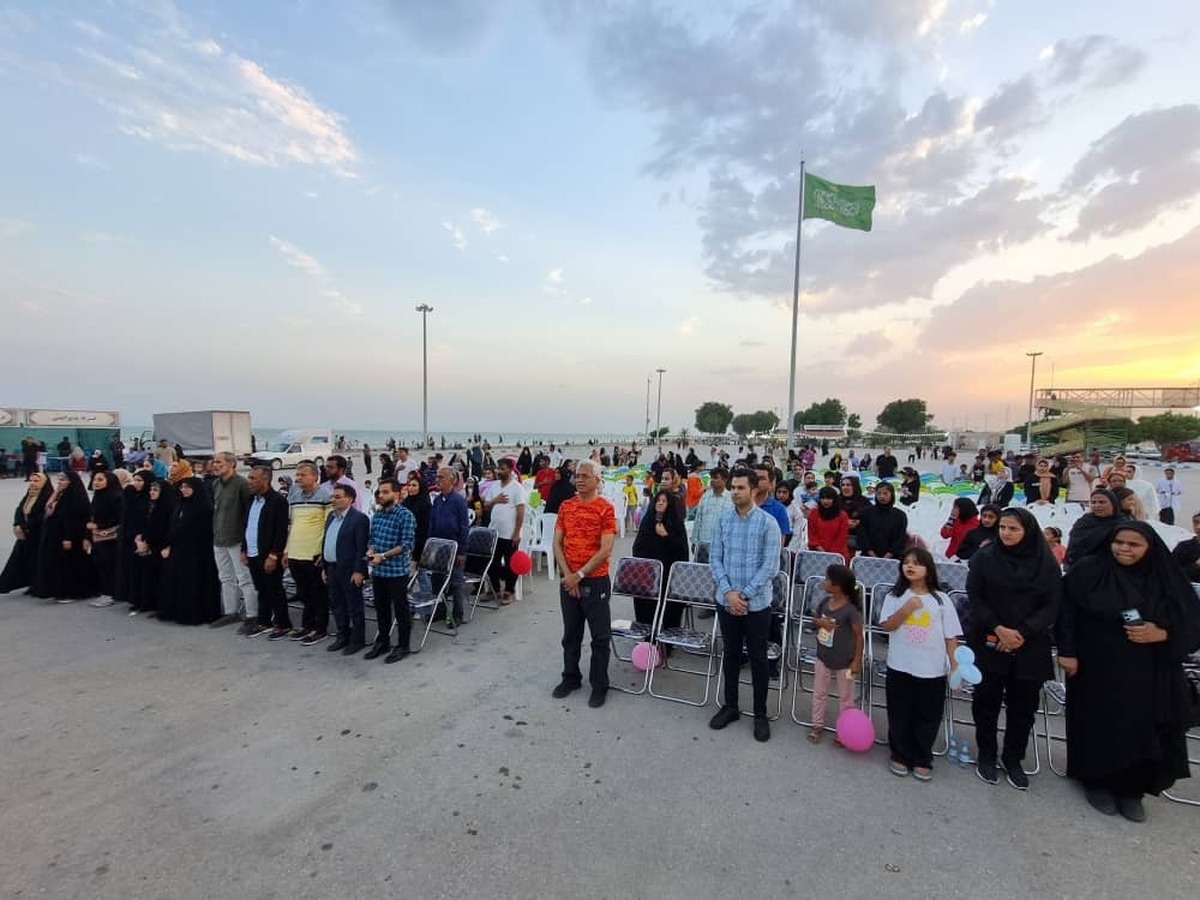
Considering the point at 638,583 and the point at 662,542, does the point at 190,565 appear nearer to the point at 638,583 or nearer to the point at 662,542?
the point at 638,583

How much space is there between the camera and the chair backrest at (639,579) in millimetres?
4812

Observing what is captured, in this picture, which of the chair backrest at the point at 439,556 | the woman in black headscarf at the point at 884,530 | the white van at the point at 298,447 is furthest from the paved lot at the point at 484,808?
the white van at the point at 298,447

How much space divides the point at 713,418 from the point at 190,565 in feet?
346

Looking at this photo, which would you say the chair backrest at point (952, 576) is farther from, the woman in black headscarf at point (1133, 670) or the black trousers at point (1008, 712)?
the woman in black headscarf at point (1133, 670)

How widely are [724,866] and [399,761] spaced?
2.02 m

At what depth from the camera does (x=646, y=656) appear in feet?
14.9

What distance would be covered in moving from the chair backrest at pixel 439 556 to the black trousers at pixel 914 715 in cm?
395

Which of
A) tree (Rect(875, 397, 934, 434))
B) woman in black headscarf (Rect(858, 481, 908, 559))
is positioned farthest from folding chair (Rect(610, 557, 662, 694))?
tree (Rect(875, 397, 934, 434))

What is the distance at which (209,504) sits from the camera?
6094mm

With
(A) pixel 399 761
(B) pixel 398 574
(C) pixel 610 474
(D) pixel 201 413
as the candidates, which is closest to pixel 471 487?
(C) pixel 610 474

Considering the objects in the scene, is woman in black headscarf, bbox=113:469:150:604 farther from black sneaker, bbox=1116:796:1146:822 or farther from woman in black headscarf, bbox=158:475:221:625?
black sneaker, bbox=1116:796:1146:822

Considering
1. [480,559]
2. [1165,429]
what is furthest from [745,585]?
[1165,429]

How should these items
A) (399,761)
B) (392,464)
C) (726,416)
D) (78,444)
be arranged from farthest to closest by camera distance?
(726,416) → (78,444) → (392,464) → (399,761)

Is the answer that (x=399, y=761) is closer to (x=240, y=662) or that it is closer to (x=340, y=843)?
(x=340, y=843)
